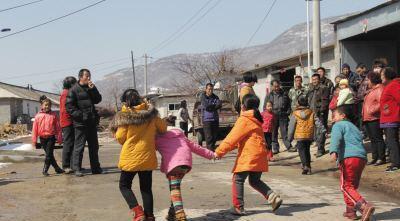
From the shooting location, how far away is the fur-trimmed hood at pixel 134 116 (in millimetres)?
6285

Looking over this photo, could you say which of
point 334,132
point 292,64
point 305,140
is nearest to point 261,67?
point 292,64

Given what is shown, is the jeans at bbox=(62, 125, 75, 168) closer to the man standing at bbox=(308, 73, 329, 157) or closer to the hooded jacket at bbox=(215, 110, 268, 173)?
the hooded jacket at bbox=(215, 110, 268, 173)

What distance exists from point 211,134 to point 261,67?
16717mm

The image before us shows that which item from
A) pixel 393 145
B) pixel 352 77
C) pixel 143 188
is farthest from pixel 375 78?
pixel 143 188

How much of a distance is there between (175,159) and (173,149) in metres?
0.14

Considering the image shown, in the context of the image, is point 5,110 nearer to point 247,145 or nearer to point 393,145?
point 393,145

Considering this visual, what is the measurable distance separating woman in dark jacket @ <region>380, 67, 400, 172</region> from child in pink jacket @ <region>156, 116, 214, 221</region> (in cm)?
455

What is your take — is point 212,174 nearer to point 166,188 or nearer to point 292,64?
point 166,188

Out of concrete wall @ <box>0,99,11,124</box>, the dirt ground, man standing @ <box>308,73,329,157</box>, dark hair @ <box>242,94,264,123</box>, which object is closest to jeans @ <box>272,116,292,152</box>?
man standing @ <box>308,73,329,157</box>

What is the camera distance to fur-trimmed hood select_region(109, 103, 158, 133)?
629 cm

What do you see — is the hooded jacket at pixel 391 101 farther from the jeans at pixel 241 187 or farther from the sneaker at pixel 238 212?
the sneaker at pixel 238 212

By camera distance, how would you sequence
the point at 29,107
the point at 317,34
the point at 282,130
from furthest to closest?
the point at 29,107 < the point at 317,34 < the point at 282,130

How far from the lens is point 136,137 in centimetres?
629

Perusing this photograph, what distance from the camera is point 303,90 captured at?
14.1m
